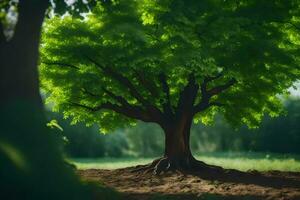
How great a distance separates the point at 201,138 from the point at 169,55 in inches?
1208

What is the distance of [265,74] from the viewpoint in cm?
1845

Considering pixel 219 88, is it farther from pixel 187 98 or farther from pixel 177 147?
pixel 177 147

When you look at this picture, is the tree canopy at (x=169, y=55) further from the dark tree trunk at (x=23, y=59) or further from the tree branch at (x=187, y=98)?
the dark tree trunk at (x=23, y=59)

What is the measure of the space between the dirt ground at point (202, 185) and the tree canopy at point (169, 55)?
11.1 ft

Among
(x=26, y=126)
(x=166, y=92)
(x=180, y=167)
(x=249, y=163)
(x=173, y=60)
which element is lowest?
(x=180, y=167)

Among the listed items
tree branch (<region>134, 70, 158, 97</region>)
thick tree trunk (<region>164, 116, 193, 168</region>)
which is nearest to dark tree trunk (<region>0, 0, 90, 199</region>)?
tree branch (<region>134, 70, 158, 97</region>)

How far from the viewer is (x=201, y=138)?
1905 inches

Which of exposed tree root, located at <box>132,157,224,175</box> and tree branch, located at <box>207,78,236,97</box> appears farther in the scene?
tree branch, located at <box>207,78,236,97</box>

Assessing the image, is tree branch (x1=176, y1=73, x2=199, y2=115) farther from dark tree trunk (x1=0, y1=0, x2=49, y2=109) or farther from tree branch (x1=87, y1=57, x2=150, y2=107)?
dark tree trunk (x1=0, y1=0, x2=49, y2=109)

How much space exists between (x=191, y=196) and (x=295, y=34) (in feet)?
30.7

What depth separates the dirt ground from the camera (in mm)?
13961

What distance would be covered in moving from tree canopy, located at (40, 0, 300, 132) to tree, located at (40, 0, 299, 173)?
0.04 meters

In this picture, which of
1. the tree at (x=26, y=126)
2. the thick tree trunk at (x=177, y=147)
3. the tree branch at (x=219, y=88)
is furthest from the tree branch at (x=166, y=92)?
the tree at (x=26, y=126)

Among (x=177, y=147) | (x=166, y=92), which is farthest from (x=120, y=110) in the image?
(x=177, y=147)
